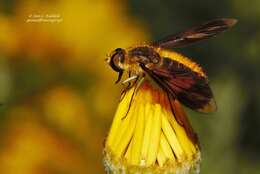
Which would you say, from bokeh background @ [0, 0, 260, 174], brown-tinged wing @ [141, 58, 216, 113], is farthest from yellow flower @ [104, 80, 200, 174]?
bokeh background @ [0, 0, 260, 174]

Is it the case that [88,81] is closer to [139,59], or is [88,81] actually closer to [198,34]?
[198,34]

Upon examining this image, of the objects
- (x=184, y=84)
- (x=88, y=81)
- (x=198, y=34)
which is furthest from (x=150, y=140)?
(x=88, y=81)

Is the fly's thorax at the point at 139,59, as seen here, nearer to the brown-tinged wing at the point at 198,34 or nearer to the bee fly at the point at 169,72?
the bee fly at the point at 169,72

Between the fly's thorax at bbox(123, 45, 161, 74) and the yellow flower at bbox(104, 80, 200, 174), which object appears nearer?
the yellow flower at bbox(104, 80, 200, 174)

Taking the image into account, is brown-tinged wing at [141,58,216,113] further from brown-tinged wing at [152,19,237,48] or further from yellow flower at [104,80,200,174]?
brown-tinged wing at [152,19,237,48]

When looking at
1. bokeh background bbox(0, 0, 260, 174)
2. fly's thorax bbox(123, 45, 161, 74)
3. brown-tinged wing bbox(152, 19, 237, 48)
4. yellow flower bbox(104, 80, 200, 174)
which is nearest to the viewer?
yellow flower bbox(104, 80, 200, 174)

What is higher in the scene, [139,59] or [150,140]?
[139,59]
